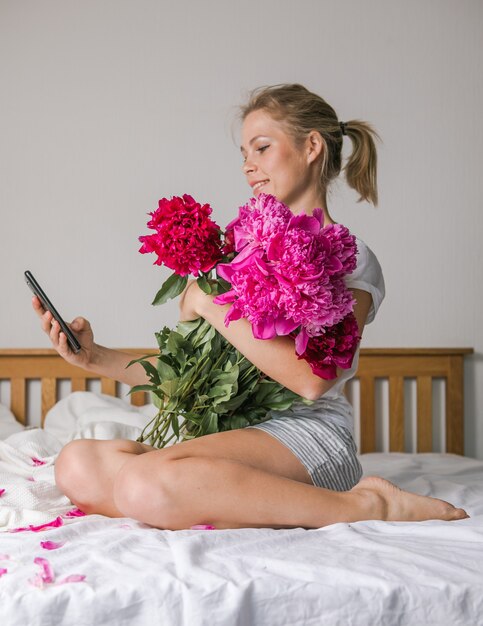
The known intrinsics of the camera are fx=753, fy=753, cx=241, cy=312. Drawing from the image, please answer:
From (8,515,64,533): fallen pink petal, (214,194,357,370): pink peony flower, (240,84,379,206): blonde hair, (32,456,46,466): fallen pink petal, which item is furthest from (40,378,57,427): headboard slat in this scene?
(214,194,357,370): pink peony flower

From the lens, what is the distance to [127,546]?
93cm

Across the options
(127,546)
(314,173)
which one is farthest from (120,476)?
(314,173)

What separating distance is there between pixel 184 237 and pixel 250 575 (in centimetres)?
50

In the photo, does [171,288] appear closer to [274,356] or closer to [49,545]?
[274,356]

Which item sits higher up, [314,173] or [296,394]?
[314,173]

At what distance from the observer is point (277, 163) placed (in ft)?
4.84

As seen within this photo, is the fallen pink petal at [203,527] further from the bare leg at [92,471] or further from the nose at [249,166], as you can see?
the nose at [249,166]

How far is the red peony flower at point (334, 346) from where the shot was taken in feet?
3.52

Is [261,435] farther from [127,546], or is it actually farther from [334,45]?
[334,45]

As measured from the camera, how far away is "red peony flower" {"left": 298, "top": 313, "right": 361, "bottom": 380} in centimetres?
107

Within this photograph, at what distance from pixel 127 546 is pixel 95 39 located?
1923mm

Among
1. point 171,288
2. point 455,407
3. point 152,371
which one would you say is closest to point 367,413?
point 455,407

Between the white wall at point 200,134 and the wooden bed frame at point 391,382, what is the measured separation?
0.08m

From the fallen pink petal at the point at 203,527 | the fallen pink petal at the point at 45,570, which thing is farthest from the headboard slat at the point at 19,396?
the fallen pink petal at the point at 45,570
